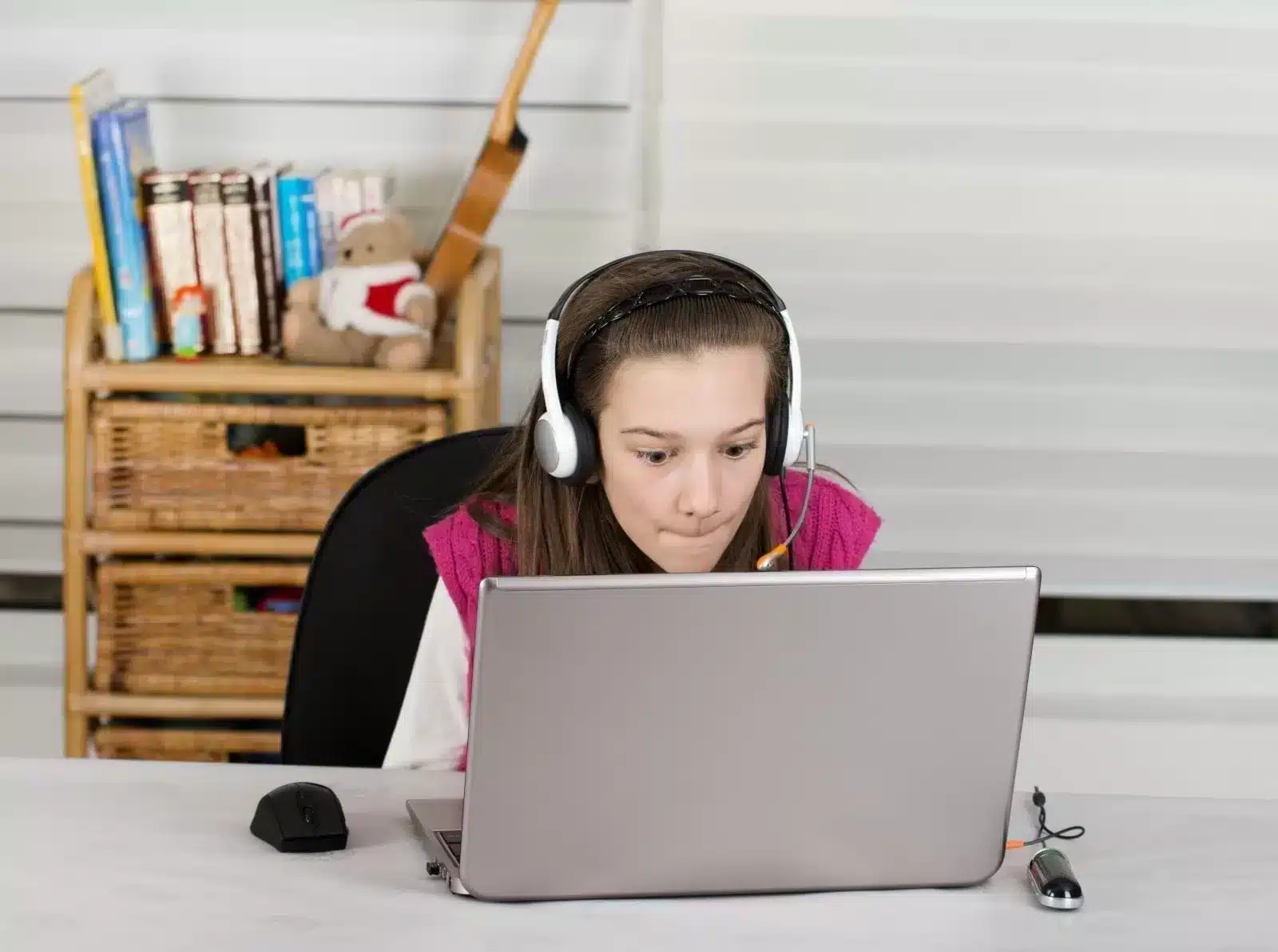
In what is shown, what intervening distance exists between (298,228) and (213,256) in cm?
12

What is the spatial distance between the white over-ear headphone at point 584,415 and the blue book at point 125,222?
0.98 m

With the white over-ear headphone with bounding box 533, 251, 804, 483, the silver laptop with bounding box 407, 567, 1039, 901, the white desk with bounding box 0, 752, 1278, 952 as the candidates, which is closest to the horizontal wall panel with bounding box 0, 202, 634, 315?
the white over-ear headphone with bounding box 533, 251, 804, 483

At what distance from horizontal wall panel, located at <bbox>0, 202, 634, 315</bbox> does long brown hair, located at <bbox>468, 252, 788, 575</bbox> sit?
982 millimetres

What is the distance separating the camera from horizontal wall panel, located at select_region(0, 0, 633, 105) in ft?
7.75

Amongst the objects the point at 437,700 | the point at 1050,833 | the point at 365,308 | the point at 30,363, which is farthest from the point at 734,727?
the point at 30,363

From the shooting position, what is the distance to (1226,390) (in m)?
2.49

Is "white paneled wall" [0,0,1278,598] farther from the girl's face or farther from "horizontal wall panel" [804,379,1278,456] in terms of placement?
the girl's face

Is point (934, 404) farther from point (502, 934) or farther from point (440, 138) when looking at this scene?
point (502, 934)

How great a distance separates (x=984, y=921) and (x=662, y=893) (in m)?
0.21

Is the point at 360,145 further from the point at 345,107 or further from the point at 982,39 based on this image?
the point at 982,39

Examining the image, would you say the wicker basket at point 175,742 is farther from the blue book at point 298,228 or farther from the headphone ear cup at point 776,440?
the headphone ear cup at point 776,440

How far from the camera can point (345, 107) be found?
→ 2395mm

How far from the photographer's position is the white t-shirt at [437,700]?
140cm

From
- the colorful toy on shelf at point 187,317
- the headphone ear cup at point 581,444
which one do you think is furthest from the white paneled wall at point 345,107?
the headphone ear cup at point 581,444
